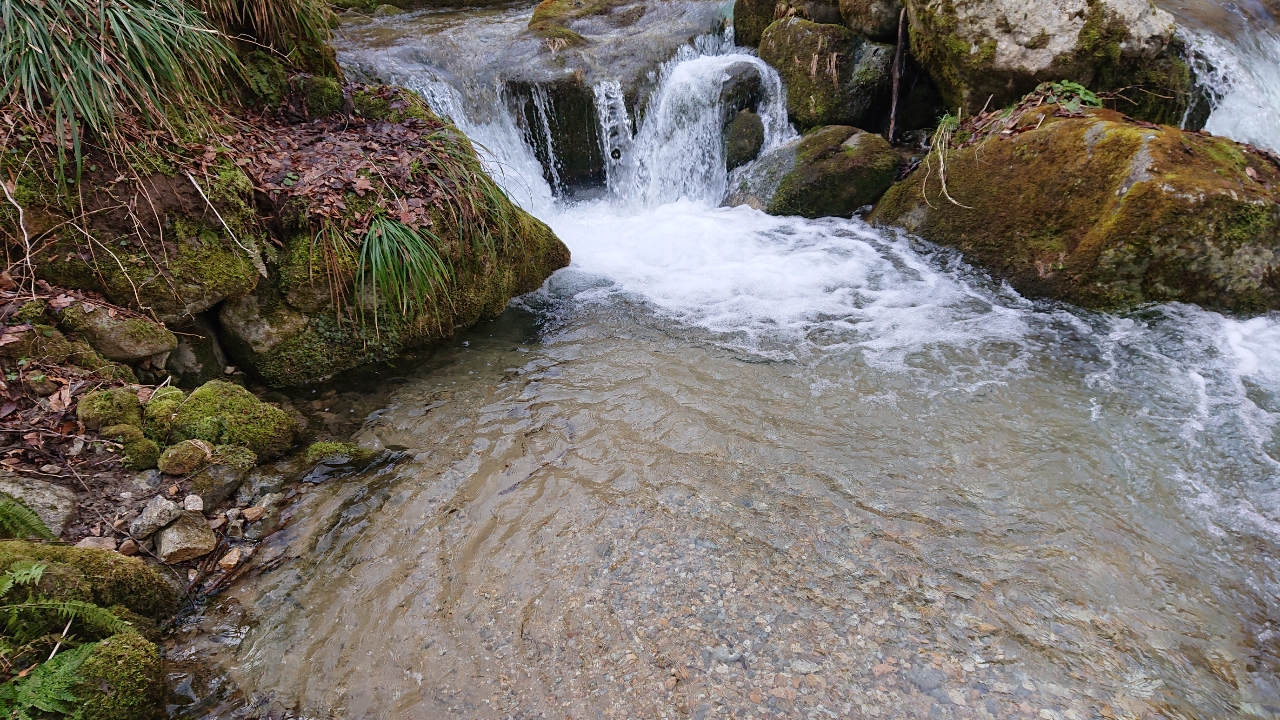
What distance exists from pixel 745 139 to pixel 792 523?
6.72 metres

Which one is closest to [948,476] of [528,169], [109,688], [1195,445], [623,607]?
[1195,445]

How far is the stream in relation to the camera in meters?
2.36

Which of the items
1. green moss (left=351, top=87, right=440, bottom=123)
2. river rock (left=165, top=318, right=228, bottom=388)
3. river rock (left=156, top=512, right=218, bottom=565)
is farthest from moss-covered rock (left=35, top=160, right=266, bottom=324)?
green moss (left=351, top=87, right=440, bottom=123)

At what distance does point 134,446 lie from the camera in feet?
9.53

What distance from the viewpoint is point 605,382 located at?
4.41 metres

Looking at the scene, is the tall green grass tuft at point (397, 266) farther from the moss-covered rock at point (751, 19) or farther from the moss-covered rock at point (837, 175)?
the moss-covered rock at point (751, 19)

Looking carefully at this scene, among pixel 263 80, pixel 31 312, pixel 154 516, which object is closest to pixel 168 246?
pixel 31 312

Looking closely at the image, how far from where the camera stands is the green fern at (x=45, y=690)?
5.96ft

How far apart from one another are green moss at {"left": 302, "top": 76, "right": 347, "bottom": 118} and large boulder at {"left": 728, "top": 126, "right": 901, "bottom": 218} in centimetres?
503

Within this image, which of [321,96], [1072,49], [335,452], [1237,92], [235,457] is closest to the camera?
[235,457]

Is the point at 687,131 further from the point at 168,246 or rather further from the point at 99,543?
the point at 99,543

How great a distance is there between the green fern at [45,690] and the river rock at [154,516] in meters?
0.82

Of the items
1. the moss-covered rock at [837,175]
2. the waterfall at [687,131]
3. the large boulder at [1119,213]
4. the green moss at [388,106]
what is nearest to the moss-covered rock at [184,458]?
the green moss at [388,106]

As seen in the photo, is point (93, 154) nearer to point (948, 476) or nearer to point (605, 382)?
point (605, 382)
